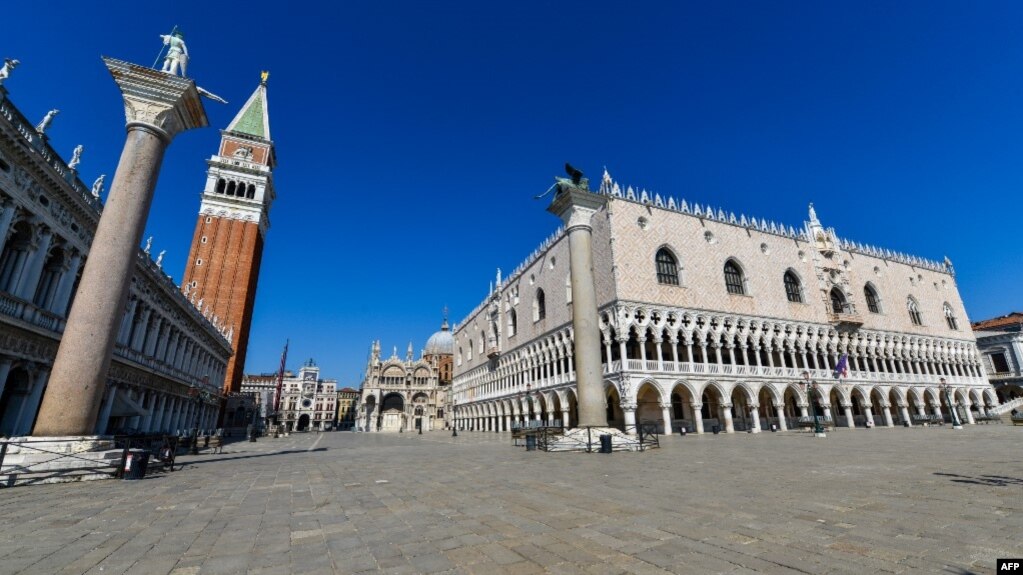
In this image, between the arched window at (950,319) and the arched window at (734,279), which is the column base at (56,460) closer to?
the arched window at (734,279)

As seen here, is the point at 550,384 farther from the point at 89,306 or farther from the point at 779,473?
the point at 89,306

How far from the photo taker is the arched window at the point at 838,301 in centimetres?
3946

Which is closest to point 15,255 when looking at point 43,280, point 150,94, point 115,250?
point 43,280

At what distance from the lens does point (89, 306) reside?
1097cm

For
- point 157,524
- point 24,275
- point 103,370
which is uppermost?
point 24,275

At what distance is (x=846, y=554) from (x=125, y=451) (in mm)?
14221

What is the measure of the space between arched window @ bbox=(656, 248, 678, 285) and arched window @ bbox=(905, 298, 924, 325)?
28808 mm

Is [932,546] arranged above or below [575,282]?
below

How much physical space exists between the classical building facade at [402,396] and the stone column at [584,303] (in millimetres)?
56575

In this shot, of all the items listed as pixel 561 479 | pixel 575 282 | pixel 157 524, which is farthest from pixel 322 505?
pixel 575 282

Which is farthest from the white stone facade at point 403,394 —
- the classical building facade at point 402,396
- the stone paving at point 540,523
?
the stone paving at point 540,523

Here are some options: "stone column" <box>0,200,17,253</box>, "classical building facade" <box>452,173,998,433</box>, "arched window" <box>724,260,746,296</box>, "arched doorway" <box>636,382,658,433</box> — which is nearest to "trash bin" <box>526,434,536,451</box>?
"classical building facade" <box>452,173,998,433</box>

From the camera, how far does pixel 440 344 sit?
310ft

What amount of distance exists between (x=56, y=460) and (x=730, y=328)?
3527 centimetres
